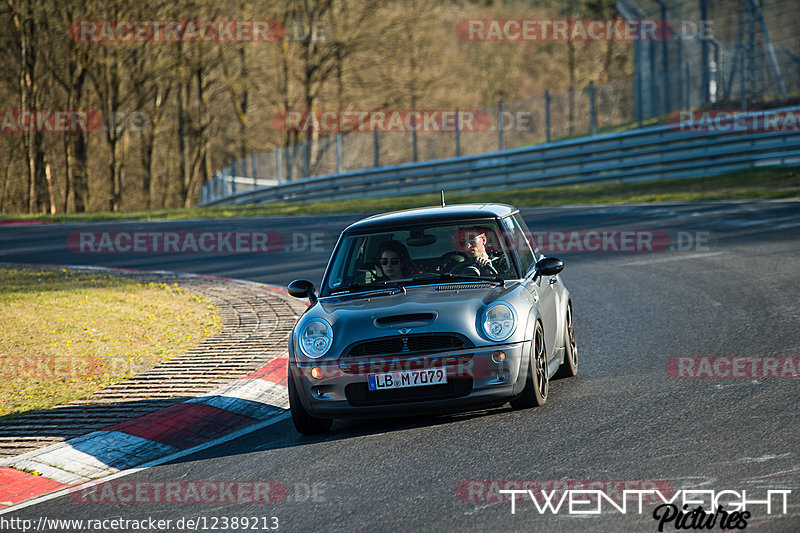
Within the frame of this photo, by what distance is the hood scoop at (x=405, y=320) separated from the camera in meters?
6.29

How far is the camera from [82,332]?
10234 mm

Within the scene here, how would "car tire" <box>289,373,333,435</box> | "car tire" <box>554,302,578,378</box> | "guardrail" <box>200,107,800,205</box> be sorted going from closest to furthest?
"car tire" <box>289,373,333,435</box>, "car tire" <box>554,302,578,378</box>, "guardrail" <box>200,107,800,205</box>

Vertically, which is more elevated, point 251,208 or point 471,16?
point 471,16

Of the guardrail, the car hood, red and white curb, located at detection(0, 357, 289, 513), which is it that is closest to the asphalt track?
red and white curb, located at detection(0, 357, 289, 513)

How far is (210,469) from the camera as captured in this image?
5863 millimetres

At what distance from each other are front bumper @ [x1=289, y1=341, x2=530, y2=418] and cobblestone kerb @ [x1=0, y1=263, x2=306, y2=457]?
172 centimetres

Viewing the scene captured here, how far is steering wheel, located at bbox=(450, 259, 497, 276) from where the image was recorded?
284 inches

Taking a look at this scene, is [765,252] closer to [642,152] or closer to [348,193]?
[642,152]

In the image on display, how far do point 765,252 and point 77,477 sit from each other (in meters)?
10.8

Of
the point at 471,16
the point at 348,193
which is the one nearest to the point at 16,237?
the point at 348,193
